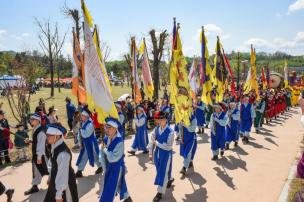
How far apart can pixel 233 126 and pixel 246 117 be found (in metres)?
1.48

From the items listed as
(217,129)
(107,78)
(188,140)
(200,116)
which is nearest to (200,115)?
(200,116)

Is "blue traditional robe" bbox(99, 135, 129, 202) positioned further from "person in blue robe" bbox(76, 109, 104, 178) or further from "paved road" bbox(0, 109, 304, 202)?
"person in blue robe" bbox(76, 109, 104, 178)

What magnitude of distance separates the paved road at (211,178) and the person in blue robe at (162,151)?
396 mm

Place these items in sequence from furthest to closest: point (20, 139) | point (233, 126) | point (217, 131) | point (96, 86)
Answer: point (233, 126) < point (217, 131) < point (20, 139) < point (96, 86)

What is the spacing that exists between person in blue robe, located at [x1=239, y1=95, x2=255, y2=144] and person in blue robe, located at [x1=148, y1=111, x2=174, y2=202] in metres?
7.01

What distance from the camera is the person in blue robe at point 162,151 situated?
6.96 m

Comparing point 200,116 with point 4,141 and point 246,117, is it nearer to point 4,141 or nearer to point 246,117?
point 246,117

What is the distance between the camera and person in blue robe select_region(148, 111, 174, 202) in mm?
6957

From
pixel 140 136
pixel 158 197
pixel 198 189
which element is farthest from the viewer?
pixel 140 136

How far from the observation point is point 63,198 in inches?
195

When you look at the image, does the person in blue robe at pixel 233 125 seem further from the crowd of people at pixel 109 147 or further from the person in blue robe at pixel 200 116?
the person in blue robe at pixel 200 116

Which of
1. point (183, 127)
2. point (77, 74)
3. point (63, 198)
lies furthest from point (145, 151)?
point (63, 198)

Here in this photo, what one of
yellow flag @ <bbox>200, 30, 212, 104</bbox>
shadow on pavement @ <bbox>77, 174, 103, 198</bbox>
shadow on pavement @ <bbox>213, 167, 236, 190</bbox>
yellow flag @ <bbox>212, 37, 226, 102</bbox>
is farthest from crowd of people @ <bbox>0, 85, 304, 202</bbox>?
yellow flag @ <bbox>212, 37, 226, 102</bbox>

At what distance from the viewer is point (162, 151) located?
7078 millimetres
